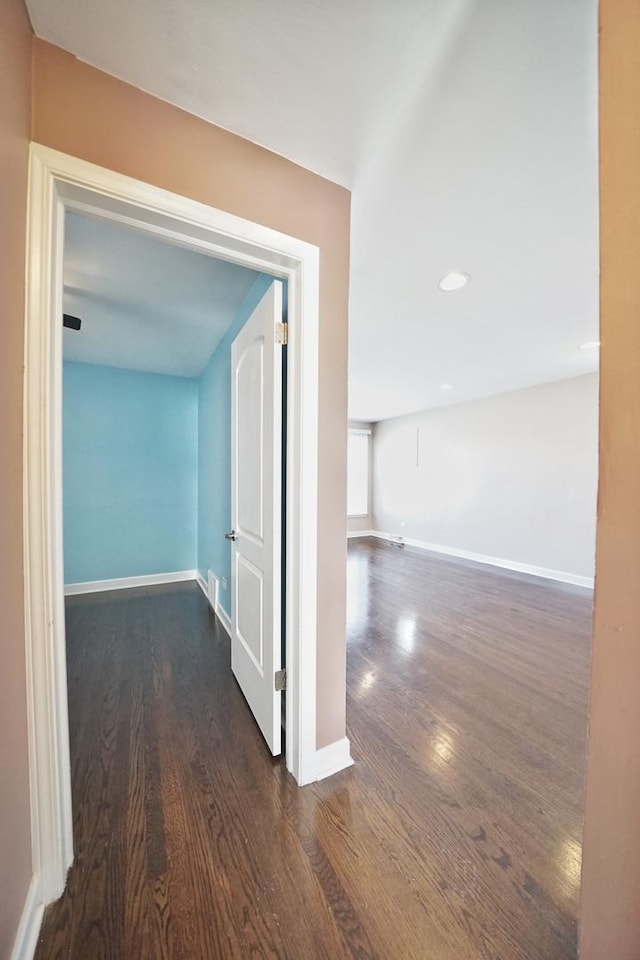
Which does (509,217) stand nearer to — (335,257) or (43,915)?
(335,257)

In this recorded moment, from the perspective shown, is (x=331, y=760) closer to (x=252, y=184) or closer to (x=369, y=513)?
(x=252, y=184)

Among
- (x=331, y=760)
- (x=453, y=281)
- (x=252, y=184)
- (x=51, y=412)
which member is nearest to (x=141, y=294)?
(x=252, y=184)

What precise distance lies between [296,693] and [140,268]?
230 cm

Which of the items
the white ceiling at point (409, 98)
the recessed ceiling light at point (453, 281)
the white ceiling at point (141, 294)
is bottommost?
the white ceiling at point (141, 294)

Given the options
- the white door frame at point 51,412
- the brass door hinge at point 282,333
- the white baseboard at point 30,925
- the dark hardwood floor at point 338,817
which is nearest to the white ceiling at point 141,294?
the white door frame at point 51,412

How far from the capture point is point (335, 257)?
134 centimetres

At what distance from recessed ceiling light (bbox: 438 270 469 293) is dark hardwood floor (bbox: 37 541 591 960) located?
2.51 metres

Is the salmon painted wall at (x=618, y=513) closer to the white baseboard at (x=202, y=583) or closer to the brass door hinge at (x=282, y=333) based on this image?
the brass door hinge at (x=282, y=333)

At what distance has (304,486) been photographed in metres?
1.27

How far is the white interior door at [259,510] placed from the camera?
1392mm

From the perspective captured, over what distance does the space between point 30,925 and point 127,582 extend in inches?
122

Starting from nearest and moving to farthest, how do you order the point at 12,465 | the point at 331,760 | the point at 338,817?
1. the point at 12,465
2. the point at 338,817
3. the point at 331,760

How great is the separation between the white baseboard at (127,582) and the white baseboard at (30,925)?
300 centimetres

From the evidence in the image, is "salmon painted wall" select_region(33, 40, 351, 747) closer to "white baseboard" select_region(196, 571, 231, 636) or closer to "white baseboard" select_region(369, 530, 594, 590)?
"white baseboard" select_region(196, 571, 231, 636)
